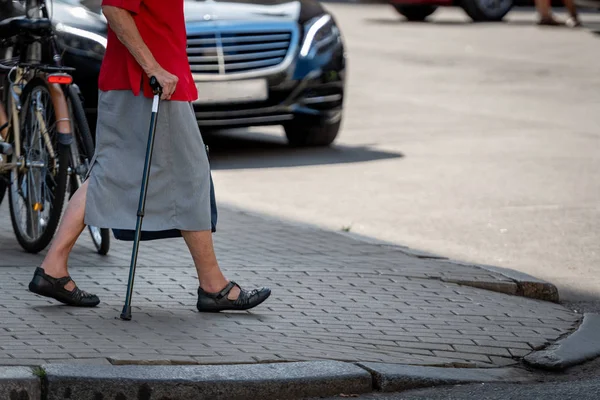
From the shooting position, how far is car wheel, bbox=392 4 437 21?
25.3m

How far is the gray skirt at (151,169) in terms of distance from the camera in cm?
564

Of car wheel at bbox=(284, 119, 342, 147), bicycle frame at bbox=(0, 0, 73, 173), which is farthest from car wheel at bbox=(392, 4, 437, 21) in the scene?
bicycle frame at bbox=(0, 0, 73, 173)

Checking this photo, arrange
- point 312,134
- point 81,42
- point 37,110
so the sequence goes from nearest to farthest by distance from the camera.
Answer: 1. point 37,110
2. point 81,42
3. point 312,134

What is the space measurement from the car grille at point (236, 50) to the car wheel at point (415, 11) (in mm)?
14328

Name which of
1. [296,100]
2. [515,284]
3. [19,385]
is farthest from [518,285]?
[296,100]

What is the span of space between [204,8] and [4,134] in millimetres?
4402

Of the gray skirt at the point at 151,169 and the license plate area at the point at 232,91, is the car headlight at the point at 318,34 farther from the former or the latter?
the gray skirt at the point at 151,169

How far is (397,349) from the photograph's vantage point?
5.38 metres

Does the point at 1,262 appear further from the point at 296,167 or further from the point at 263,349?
the point at 296,167

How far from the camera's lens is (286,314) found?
19.1ft

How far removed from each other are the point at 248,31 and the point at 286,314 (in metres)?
5.66

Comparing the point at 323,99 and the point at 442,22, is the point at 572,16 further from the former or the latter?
the point at 323,99

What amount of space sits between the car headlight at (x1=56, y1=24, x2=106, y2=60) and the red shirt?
463cm

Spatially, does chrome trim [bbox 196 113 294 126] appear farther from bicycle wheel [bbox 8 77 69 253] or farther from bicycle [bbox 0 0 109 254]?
bicycle wheel [bbox 8 77 69 253]
